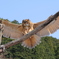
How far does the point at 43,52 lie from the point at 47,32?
37417mm

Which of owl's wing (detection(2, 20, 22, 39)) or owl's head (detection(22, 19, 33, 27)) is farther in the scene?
owl's wing (detection(2, 20, 22, 39))

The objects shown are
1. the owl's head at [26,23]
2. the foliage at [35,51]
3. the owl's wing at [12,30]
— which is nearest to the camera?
the owl's head at [26,23]

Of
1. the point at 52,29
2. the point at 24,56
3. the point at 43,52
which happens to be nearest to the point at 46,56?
the point at 43,52

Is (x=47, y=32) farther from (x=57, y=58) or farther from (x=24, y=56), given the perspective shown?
(x=57, y=58)

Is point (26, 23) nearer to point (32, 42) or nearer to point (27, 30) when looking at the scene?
point (27, 30)

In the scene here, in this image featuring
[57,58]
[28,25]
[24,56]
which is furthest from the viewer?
[57,58]

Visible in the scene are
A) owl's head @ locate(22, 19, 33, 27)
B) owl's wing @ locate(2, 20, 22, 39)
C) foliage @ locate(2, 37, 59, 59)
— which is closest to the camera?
owl's head @ locate(22, 19, 33, 27)

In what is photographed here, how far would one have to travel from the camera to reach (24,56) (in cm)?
4653

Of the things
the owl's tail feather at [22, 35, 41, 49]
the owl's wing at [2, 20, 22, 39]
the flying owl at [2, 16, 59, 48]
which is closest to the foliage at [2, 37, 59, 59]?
the owl's wing at [2, 20, 22, 39]

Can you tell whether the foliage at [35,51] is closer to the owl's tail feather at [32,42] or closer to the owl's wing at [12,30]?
the owl's wing at [12,30]

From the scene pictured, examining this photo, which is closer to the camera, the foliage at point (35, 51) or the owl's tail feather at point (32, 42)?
the owl's tail feather at point (32, 42)

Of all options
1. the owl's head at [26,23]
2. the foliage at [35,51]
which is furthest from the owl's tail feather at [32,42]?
the foliage at [35,51]

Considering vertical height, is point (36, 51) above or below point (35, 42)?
above

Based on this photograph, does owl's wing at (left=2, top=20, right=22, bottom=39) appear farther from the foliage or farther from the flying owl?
the foliage
